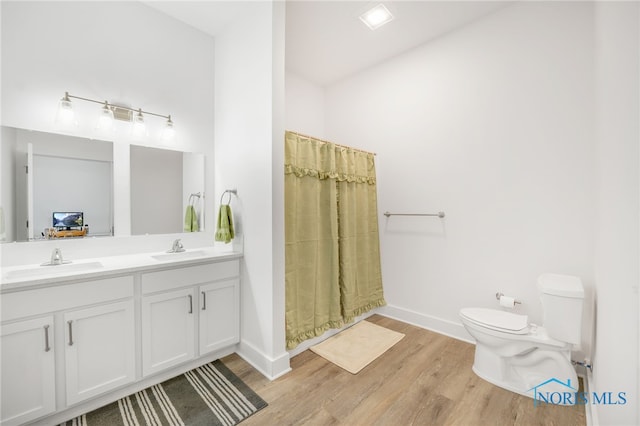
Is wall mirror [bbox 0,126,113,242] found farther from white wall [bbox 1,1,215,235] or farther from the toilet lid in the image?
the toilet lid

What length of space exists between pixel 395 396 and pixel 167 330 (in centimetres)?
156

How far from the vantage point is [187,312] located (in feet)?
6.24

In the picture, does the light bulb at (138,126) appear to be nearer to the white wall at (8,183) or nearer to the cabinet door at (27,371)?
the white wall at (8,183)

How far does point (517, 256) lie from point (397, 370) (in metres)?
1.29

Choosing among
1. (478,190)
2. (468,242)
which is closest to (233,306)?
(468,242)

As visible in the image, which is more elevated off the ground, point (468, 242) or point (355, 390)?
point (468, 242)

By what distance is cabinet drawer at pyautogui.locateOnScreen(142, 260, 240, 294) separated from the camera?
1.75m

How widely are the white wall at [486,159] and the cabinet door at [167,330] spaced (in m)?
1.97

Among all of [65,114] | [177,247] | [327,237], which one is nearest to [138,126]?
[65,114]

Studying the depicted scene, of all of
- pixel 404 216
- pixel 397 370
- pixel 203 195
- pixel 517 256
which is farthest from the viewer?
pixel 404 216

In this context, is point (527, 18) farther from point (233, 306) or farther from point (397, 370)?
point (233, 306)

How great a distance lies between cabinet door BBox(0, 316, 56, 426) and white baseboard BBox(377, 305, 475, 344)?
2626mm

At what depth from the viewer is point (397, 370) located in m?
1.98

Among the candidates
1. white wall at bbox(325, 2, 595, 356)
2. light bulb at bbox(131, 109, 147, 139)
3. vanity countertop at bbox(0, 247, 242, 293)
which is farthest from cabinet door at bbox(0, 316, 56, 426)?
white wall at bbox(325, 2, 595, 356)
